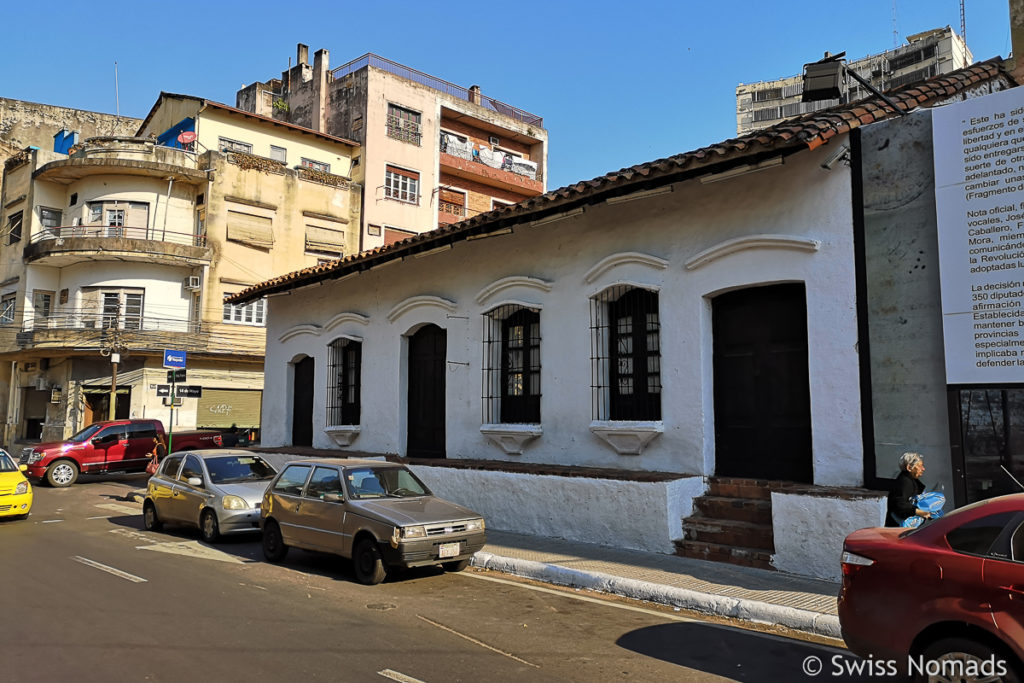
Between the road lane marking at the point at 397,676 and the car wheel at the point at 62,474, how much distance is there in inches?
765

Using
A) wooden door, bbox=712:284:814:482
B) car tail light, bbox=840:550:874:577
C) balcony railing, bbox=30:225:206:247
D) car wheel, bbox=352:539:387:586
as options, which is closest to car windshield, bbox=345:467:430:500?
car wheel, bbox=352:539:387:586

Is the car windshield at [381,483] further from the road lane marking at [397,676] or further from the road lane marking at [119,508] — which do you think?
the road lane marking at [119,508]

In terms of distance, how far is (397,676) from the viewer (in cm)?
521

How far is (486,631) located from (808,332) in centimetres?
530

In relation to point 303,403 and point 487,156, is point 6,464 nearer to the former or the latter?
point 303,403

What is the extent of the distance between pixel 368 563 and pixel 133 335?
85.6 feet

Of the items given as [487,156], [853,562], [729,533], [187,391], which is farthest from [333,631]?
[487,156]

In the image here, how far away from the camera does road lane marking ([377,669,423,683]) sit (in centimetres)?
512

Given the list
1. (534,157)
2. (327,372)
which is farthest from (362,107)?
(327,372)

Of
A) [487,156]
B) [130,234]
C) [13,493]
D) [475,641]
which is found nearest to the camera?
[475,641]

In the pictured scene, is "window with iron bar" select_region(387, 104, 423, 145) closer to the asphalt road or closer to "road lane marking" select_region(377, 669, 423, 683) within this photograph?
the asphalt road

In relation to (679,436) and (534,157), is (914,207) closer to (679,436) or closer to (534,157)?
(679,436)

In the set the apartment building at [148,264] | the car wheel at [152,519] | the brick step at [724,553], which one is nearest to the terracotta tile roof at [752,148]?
the brick step at [724,553]

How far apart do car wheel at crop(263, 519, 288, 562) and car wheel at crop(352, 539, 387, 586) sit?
1.65 meters
